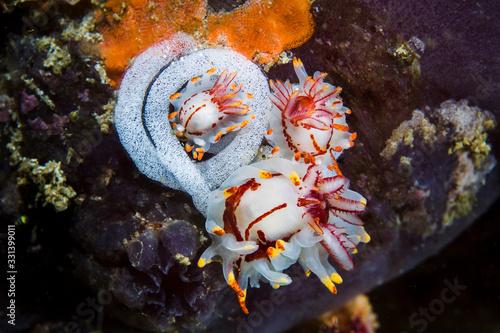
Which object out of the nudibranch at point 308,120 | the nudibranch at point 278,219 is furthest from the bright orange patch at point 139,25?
the nudibranch at point 278,219

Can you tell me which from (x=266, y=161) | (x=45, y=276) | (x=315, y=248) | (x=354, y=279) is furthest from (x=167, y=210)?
(x=354, y=279)

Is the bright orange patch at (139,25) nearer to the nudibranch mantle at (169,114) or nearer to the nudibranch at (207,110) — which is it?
the nudibranch mantle at (169,114)

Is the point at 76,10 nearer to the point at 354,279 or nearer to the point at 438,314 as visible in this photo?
the point at 354,279

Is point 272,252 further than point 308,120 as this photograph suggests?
No

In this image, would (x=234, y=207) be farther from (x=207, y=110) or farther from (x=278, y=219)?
(x=207, y=110)

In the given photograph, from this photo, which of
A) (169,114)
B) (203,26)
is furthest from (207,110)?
(203,26)

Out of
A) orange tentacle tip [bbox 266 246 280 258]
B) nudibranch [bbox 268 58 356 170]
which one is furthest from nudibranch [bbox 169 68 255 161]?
orange tentacle tip [bbox 266 246 280 258]

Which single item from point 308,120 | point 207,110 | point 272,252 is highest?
point 207,110
